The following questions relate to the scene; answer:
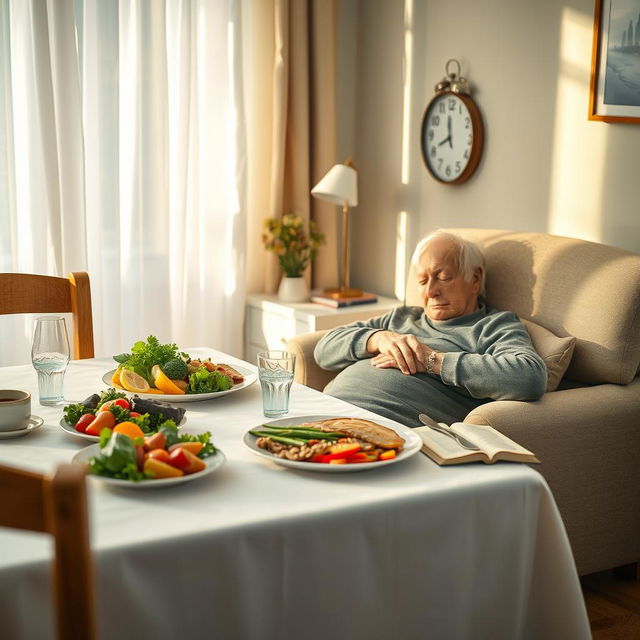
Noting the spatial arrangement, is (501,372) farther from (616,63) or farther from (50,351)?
(616,63)

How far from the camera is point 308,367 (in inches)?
104

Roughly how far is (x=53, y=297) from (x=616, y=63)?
1.85 m

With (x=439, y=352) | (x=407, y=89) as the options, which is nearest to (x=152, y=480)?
(x=439, y=352)

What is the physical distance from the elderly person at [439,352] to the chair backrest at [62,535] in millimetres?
1390

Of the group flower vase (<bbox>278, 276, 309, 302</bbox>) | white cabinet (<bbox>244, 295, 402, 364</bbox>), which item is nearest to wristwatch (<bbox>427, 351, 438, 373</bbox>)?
white cabinet (<bbox>244, 295, 402, 364</bbox>)

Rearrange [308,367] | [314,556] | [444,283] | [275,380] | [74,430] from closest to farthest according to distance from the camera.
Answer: [314,556], [74,430], [275,380], [444,283], [308,367]

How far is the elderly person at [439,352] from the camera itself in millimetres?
2164

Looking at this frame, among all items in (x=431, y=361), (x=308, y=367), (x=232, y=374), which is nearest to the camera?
(x=232, y=374)

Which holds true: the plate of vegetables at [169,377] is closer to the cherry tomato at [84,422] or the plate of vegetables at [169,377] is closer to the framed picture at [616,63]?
the cherry tomato at [84,422]

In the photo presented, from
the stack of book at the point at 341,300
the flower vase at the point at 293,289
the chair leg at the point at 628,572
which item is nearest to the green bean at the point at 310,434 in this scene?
the chair leg at the point at 628,572

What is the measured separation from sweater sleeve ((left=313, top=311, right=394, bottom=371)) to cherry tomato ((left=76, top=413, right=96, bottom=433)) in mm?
1082

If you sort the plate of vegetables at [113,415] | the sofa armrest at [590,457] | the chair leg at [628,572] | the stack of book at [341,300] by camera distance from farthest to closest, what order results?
the stack of book at [341,300], the chair leg at [628,572], the sofa armrest at [590,457], the plate of vegetables at [113,415]

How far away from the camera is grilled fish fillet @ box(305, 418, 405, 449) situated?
143 centimetres

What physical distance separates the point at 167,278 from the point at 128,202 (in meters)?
0.37
